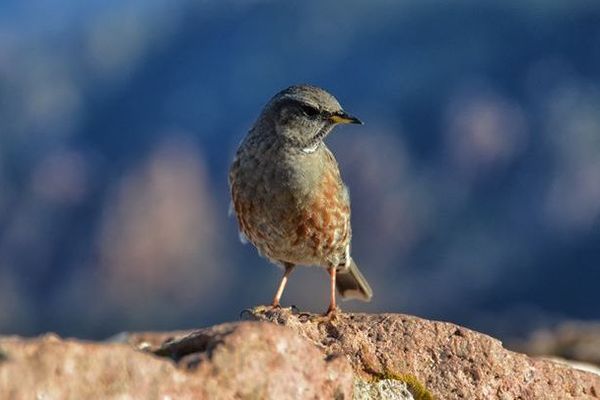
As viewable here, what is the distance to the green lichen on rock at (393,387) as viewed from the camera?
3.21 m

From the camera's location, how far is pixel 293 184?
5781mm

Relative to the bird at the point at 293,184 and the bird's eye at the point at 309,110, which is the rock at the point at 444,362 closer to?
the bird at the point at 293,184

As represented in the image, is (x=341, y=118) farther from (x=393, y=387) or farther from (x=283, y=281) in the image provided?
(x=393, y=387)

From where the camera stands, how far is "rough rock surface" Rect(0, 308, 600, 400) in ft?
7.13

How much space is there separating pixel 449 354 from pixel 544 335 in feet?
12.9

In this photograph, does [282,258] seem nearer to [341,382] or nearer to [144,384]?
[341,382]

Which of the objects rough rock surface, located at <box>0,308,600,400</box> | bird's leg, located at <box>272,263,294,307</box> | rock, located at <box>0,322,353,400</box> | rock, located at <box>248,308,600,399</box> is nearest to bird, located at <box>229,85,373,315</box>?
bird's leg, located at <box>272,263,294,307</box>

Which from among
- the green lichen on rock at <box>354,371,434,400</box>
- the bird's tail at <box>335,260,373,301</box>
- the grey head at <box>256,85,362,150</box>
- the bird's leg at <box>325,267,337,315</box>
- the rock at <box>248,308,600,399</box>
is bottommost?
the green lichen on rock at <box>354,371,434,400</box>

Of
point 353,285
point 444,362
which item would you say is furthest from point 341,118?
point 444,362

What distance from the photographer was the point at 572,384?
3600mm

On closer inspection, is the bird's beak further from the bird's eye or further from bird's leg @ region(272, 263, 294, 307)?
bird's leg @ region(272, 263, 294, 307)

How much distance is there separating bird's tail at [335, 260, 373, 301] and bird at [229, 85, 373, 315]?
0.72m

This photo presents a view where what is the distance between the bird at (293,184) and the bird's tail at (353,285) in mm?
718

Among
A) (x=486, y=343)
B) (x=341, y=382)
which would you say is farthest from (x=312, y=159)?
Answer: (x=341, y=382)
